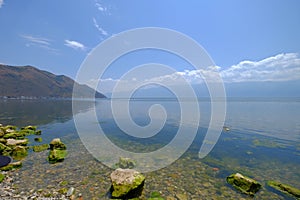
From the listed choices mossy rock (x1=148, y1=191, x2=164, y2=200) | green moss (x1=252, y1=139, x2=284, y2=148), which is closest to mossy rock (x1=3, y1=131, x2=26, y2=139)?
mossy rock (x1=148, y1=191, x2=164, y2=200)

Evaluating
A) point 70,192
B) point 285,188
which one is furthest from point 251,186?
point 70,192

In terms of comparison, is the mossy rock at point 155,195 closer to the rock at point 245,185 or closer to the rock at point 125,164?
the rock at point 125,164

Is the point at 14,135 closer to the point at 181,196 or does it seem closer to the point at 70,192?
the point at 70,192

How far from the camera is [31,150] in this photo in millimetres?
14836

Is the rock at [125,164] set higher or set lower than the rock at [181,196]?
higher

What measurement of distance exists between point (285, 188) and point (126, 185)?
952cm

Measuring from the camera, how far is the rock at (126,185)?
26.8 feet

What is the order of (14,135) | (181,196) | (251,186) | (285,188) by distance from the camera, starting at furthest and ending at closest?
1. (14,135)
2. (285,188)
3. (251,186)
4. (181,196)

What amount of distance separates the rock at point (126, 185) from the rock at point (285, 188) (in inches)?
330

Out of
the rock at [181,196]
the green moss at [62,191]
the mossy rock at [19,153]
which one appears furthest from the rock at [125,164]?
the mossy rock at [19,153]

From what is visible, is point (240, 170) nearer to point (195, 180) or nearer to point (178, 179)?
point (195, 180)

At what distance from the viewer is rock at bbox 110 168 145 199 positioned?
8.17 meters

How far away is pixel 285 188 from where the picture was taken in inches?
390

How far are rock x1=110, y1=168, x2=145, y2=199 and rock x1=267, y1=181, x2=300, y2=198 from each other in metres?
8.37
